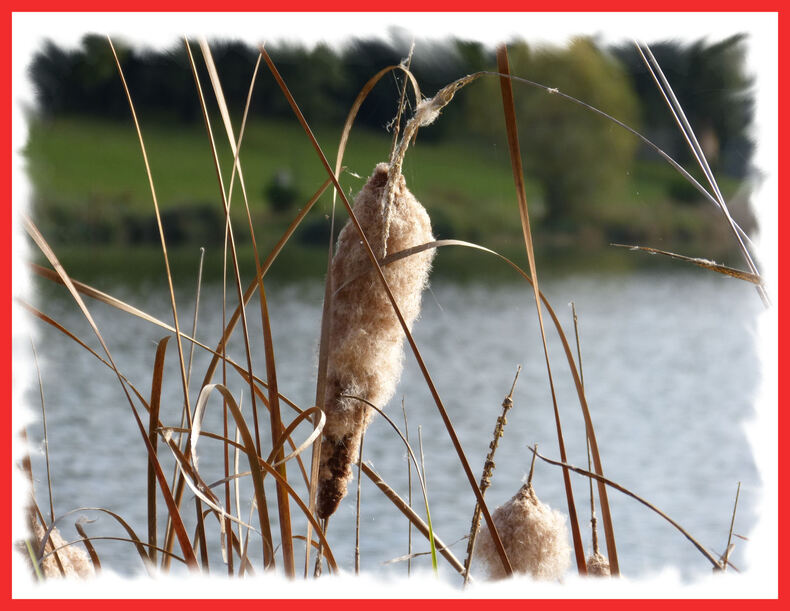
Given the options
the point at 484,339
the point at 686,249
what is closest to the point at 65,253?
the point at 484,339

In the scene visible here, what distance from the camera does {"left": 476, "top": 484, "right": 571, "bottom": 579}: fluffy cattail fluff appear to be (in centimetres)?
128

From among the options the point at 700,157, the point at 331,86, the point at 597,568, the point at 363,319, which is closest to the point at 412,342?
the point at 363,319

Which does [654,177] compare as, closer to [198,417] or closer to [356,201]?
[356,201]

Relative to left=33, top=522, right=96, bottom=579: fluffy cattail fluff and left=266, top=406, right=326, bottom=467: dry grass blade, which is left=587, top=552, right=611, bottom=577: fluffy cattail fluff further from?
left=33, top=522, right=96, bottom=579: fluffy cattail fluff

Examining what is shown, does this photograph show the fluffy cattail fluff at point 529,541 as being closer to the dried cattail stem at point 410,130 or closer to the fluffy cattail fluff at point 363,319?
the fluffy cattail fluff at point 363,319

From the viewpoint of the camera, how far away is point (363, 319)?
1.09m

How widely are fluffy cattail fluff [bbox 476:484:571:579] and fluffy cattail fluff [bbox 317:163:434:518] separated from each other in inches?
12.7

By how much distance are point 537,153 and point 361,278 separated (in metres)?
12.9

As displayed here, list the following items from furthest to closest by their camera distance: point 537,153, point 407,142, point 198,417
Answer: point 537,153, point 407,142, point 198,417

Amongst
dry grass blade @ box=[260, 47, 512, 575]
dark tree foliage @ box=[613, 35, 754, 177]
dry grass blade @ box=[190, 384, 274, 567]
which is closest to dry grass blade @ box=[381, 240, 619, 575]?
dry grass blade @ box=[260, 47, 512, 575]

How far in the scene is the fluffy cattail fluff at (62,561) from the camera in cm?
135

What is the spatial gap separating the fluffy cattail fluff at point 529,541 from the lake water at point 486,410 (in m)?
0.25

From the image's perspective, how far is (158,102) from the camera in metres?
13.8

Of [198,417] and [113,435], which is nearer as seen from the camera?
[198,417]
